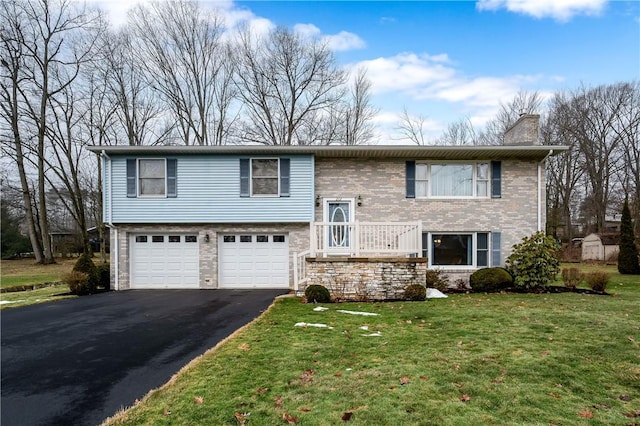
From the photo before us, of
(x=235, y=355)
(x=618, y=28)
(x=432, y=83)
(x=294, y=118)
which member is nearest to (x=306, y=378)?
(x=235, y=355)

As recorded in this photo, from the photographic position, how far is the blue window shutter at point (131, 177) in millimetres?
12297

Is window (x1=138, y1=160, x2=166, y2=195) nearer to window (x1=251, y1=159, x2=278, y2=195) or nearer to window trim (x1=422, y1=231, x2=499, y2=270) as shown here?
window (x1=251, y1=159, x2=278, y2=195)

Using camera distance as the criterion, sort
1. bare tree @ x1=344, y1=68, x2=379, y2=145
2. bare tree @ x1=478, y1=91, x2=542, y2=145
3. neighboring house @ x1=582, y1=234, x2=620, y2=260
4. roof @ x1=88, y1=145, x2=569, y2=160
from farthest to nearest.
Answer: bare tree @ x1=478, y1=91, x2=542, y2=145
bare tree @ x1=344, y1=68, x2=379, y2=145
neighboring house @ x1=582, y1=234, x2=620, y2=260
roof @ x1=88, y1=145, x2=569, y2=160

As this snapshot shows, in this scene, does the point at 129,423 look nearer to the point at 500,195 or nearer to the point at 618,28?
the point at 500,195

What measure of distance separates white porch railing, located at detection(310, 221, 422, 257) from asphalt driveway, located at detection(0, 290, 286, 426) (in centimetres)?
236

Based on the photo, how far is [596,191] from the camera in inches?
1193

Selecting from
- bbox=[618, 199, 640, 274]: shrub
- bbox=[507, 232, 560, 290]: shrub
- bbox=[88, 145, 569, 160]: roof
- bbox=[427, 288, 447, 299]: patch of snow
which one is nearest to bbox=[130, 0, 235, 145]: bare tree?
bbox=[88, 145, 569, 160]: roof

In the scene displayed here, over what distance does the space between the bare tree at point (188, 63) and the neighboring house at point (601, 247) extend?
27099mm

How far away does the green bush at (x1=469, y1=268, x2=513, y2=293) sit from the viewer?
11.0m

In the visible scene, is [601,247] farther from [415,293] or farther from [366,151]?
[415,293]

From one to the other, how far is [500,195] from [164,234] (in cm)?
1184

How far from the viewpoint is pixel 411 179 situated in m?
12.5

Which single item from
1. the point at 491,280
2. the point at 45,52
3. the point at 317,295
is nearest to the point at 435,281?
the point at 491,280

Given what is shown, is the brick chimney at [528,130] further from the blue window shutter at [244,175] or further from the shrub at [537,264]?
the blue window shutter at [244,175]
